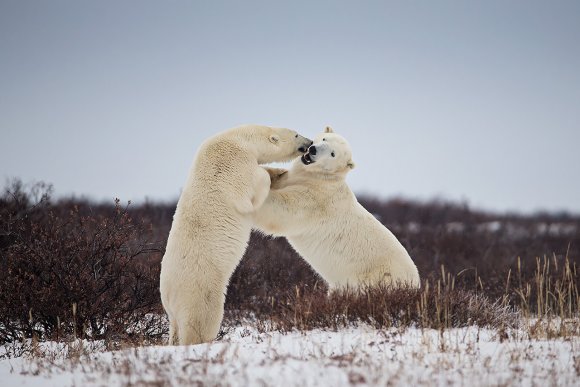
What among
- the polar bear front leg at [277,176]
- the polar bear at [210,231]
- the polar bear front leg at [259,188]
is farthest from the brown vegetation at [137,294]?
the polar bear front leg at [277,176]

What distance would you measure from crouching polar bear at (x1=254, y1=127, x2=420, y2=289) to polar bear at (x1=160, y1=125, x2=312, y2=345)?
2.39 ft

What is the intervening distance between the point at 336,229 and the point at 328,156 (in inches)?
31.6

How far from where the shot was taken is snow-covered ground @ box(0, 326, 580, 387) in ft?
12.4

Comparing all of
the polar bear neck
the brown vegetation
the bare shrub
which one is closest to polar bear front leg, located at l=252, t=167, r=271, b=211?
the polar bear neck

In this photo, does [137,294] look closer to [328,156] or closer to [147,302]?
[147,302]

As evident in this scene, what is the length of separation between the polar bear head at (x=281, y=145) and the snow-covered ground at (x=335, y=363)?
1.79 m

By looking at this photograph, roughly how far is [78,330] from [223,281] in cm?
220

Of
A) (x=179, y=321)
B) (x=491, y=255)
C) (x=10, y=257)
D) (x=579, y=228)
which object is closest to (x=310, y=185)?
(x=179, y=321)

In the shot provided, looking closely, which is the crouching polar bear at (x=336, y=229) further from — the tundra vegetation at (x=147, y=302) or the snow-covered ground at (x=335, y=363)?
the snow-covered ground at (x=335, y=363)

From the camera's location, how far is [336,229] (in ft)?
20.8

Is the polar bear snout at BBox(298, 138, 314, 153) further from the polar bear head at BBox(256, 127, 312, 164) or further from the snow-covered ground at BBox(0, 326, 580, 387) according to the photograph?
the snow-covered ground at BBox(0, 326, 580, 387)

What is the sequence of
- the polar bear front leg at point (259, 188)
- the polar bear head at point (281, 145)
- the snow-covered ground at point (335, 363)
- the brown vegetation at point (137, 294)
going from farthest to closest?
the polar bear head at point (281, 145)
the polar bear front leg at point (259, 188)
the brown vegetation at point (137, 294)
the snow-covered ground at point (335, 363)

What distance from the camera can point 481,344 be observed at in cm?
462

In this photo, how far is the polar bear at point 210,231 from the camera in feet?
15.8
